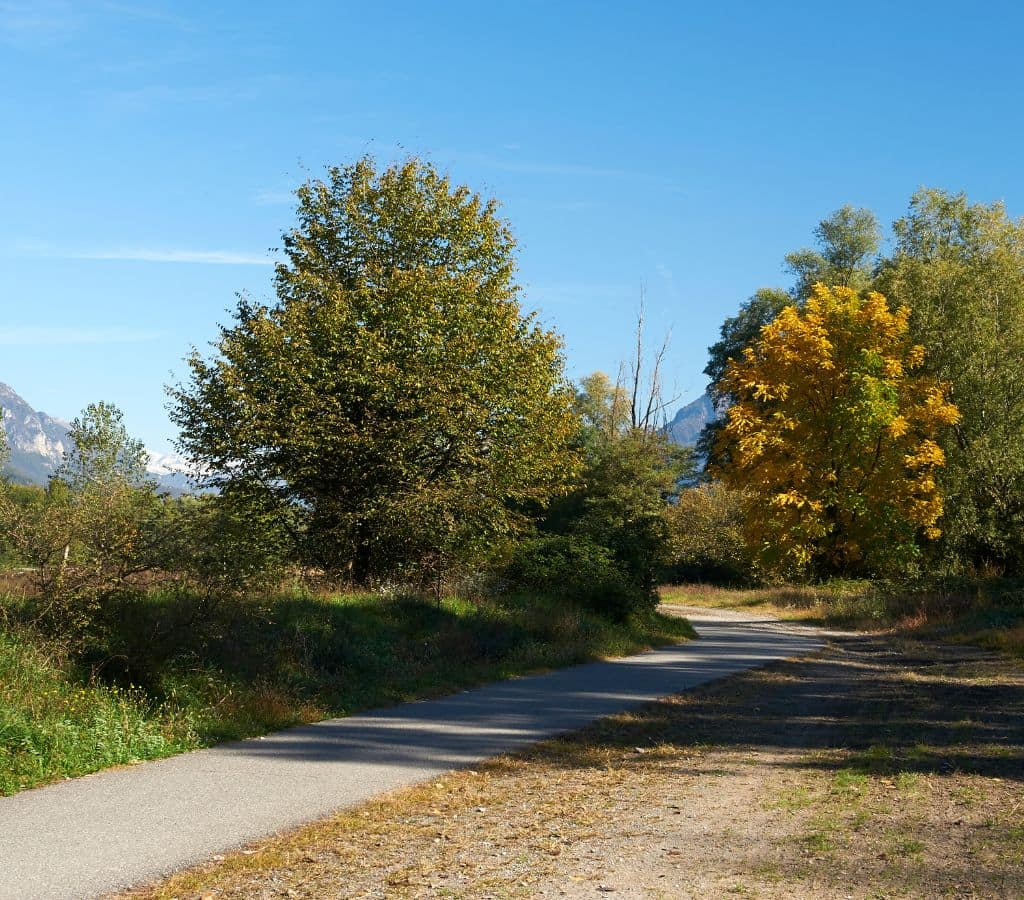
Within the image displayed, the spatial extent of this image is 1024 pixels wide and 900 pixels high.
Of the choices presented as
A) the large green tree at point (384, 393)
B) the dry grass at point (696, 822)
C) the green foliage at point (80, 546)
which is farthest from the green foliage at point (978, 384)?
the green foliage at point (80, 546)

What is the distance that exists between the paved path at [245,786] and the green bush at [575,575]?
28.6ft

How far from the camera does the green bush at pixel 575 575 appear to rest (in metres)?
23.5

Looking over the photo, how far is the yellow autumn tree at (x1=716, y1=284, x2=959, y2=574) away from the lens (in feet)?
136

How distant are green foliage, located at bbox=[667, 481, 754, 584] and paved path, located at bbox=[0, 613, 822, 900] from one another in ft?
134

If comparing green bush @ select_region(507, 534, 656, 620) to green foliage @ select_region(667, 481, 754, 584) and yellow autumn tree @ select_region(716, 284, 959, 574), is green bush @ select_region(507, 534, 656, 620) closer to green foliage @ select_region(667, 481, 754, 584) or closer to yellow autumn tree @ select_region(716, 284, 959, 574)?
yellow autumn tree @ select_region(716, 284, 959, 574)

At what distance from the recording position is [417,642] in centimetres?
1598

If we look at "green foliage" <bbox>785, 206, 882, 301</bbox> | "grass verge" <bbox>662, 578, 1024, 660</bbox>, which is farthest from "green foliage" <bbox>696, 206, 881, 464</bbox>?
"grass verge" <bbox>662, 578, 1024, 660</bbox>

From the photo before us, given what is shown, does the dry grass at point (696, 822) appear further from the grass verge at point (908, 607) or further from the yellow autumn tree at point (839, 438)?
the yellow autumn tree at point (839, 438)

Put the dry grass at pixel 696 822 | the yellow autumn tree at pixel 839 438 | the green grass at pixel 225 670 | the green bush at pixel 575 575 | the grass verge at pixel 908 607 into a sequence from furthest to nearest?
the yellow autumn tree at pixel 839 438
the grass verge at pixel 908 607
the green bush at pixel 575 575
the green grass at pixel 225 670
the dry grass at pixel 696 822

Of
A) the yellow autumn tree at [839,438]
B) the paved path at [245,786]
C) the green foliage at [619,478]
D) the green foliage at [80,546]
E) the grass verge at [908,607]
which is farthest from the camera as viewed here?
the green foliage at [619,478]

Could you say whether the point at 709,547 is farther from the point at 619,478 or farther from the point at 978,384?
the point at 978,384

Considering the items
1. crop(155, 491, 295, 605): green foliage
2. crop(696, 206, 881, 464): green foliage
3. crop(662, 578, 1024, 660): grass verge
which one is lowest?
crop(662, 578, 1024, 660): grass verge

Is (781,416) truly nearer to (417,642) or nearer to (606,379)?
(417,642)

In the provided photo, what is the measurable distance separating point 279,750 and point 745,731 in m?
5.21
